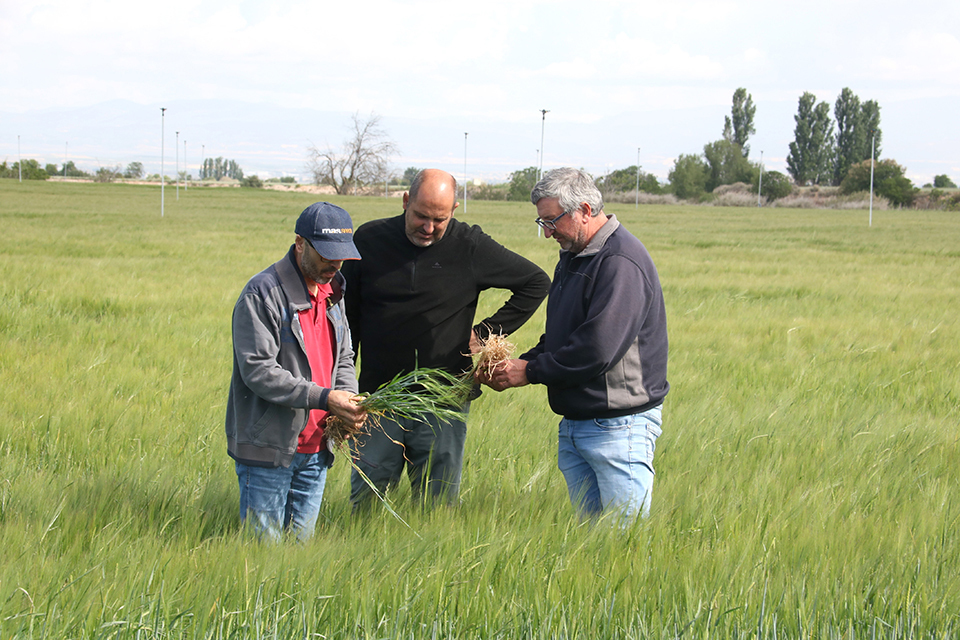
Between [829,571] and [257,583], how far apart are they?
2309 mm

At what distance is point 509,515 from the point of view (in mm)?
3729

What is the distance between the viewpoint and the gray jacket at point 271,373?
321 cm

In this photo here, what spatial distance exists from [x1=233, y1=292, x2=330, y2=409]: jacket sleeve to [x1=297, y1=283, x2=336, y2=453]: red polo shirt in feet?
0.54

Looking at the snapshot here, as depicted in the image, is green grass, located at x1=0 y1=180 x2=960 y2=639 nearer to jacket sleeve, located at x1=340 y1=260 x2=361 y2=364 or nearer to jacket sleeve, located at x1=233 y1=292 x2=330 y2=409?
jacket sleeve, located at x1=233 y1=292 x2=330 y2=409

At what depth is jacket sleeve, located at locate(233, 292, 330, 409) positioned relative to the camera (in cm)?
318

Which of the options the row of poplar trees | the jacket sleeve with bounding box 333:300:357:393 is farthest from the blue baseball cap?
the row of poplar trees

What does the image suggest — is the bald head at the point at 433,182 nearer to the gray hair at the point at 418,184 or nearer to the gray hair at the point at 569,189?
the gray hair at the point at 418,184

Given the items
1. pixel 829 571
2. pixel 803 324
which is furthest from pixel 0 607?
pixel 803 324

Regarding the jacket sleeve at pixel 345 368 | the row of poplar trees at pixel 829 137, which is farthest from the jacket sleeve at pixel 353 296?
the row of poplar trees at pixel 829 137

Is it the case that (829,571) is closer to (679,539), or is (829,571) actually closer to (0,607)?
(679,539)

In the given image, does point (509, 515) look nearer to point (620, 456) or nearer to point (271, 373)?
point (620, 456)

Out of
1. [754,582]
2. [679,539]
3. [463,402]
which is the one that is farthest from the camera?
[463,402]

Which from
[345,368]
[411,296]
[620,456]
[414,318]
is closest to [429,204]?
[411,296]

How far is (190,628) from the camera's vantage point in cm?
259
